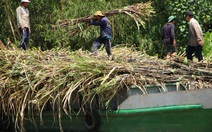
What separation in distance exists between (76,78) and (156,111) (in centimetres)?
127

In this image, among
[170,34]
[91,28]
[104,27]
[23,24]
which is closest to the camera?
[104,27]

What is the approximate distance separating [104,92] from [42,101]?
985 mm

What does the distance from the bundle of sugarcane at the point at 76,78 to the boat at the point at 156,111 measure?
0.45ft

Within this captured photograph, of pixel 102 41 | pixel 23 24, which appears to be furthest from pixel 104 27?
pixel 23 24

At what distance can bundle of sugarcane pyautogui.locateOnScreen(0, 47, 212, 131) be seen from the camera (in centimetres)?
742

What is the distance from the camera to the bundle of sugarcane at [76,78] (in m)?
7.42

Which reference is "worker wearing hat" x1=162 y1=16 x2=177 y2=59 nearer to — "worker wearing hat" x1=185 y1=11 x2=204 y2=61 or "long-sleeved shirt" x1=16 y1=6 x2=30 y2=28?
"worker wearing hat" x1=185 y1=11 x2=204 y2=61

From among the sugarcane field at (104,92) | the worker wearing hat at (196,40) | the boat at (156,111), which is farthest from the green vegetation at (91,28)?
the boat at (156,111)

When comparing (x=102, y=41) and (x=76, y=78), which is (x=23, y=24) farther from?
(x=76, y=78)

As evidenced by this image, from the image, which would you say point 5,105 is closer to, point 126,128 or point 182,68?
point 126,128

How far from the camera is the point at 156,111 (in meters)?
7.18

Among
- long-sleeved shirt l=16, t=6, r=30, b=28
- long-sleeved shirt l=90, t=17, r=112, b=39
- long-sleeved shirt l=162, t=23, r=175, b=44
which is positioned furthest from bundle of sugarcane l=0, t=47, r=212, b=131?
long-sleeved shirt l=162, t=23, r=175, b=44

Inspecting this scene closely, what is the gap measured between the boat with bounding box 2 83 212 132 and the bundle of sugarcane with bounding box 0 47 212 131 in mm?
136

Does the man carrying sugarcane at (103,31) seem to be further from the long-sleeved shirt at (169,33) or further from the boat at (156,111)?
the boat at (156,111)
